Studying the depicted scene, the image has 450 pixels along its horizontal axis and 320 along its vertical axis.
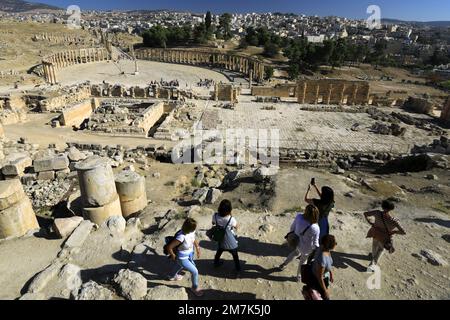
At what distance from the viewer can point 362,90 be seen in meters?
34.0

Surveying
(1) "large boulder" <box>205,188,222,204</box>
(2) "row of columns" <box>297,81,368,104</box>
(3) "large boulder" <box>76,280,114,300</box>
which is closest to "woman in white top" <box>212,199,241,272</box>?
(3) "large boulder" <box>76,280,114,300</box>

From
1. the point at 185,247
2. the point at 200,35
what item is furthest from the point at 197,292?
the point at 200,35

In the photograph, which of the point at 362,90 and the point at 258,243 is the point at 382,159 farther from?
the point at 362,90

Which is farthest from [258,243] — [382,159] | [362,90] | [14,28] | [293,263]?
[14,28]

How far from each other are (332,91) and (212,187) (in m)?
26.9

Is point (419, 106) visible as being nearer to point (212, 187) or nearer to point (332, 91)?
point (332, 91)

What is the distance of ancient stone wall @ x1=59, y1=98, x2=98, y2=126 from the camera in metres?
21.3

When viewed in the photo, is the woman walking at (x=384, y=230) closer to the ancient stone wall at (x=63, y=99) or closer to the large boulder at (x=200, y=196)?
the large boulder at (x=200, y=196)

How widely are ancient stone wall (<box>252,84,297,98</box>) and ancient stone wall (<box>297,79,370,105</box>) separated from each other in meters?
2.62

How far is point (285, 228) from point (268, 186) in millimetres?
3162

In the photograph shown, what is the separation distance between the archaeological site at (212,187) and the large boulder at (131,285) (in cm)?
2

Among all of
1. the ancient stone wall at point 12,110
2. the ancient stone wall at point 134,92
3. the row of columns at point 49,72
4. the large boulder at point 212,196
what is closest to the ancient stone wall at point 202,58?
the ancient stone wall at point 134,92

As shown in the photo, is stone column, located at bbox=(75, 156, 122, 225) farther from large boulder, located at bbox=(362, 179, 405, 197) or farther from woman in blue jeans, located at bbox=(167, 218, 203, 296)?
large boulder, located at bbox=(362, 179, 405, 197)

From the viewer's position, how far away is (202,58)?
60.8m
